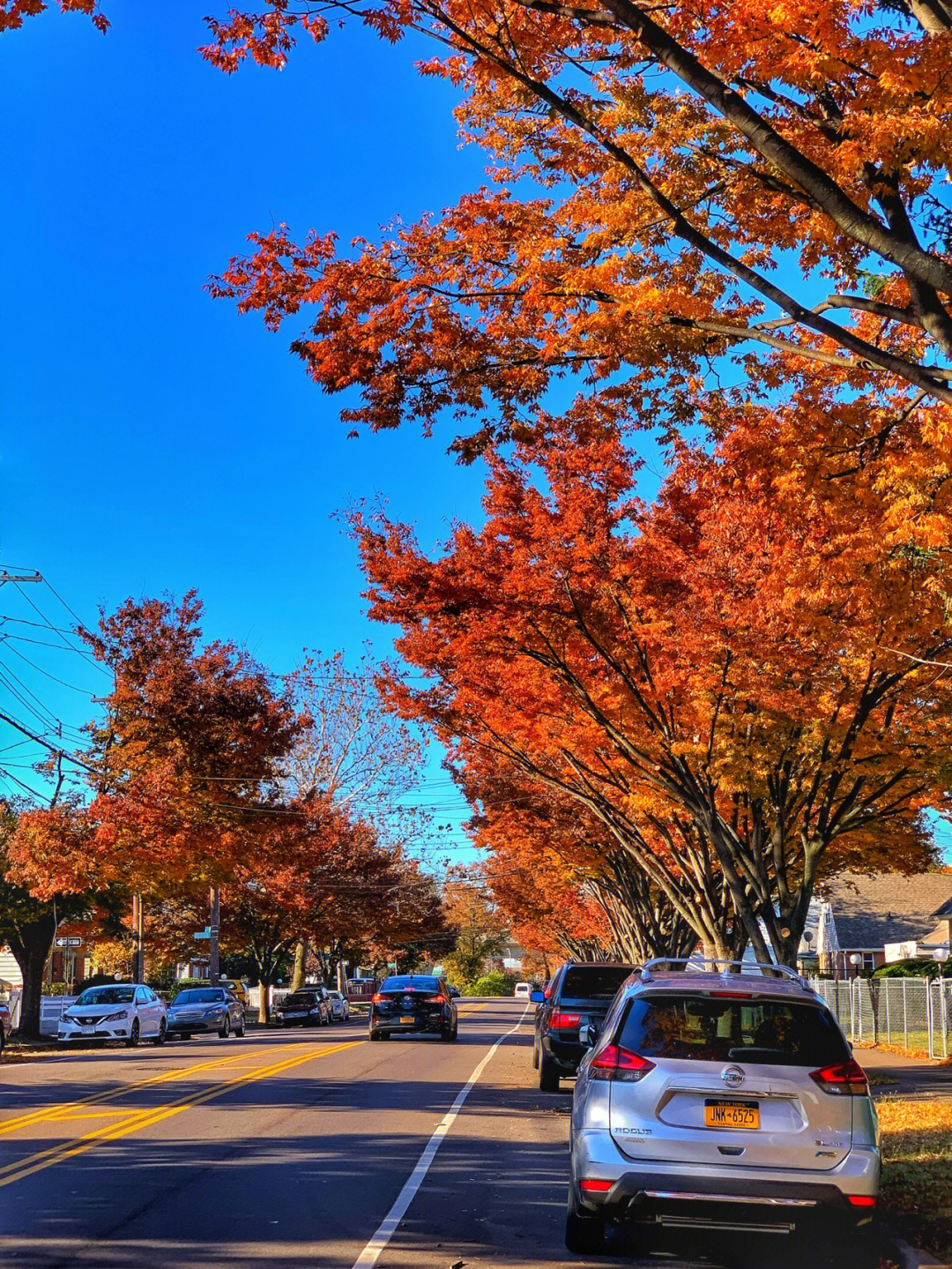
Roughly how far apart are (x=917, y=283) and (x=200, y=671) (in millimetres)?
32380

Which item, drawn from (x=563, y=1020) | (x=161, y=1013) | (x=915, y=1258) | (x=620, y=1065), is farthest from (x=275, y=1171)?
(x=161, y=1013)

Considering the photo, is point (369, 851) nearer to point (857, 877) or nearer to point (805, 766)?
point (857, 877)

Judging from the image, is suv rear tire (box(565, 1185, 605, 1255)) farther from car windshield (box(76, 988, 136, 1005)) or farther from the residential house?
the residential house

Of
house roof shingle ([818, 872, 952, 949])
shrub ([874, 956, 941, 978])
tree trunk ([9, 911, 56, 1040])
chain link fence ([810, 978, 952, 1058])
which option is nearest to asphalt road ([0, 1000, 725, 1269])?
chain link fence ([810, 978, 952, 1058])

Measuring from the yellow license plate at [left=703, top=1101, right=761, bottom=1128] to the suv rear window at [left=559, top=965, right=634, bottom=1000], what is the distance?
12004 mm

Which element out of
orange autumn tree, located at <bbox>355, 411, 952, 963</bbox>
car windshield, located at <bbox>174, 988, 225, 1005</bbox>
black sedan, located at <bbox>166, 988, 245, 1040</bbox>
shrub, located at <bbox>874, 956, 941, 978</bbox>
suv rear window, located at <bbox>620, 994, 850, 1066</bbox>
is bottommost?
black sedan, located at <bbox>166, 988, 245, 1040</bbox>

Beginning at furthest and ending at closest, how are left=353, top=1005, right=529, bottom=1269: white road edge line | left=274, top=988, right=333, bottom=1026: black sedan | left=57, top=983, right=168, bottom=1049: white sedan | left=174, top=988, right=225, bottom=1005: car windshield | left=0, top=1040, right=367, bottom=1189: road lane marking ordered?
1. left=274, top=988, right=333, bottom=1026: black sedan
2. left=174, top=988, right=225, bottom=1005: car windshield
3. left=57, top=983, right=168, bottom=1049: white sedan
4. left=0, top=1040, right=367, bottom=1189: road lane marking
5. left=353, top=1005, right=529, bottom=1269: white road edge line

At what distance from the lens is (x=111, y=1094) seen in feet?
56.2

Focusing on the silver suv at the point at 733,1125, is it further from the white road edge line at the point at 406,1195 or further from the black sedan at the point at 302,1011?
the black sedan at the point at 302,1011

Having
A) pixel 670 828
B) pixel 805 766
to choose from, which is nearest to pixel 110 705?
pixel 670 828

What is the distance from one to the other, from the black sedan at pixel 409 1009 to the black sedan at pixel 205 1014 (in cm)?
761

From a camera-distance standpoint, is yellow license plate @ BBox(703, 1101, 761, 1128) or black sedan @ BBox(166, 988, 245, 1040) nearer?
yellow license plate @ BBox(703, 1101, 761, 1128)

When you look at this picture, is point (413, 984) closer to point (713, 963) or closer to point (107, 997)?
point (107, 997)

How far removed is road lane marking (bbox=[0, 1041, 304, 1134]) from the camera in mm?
13977
